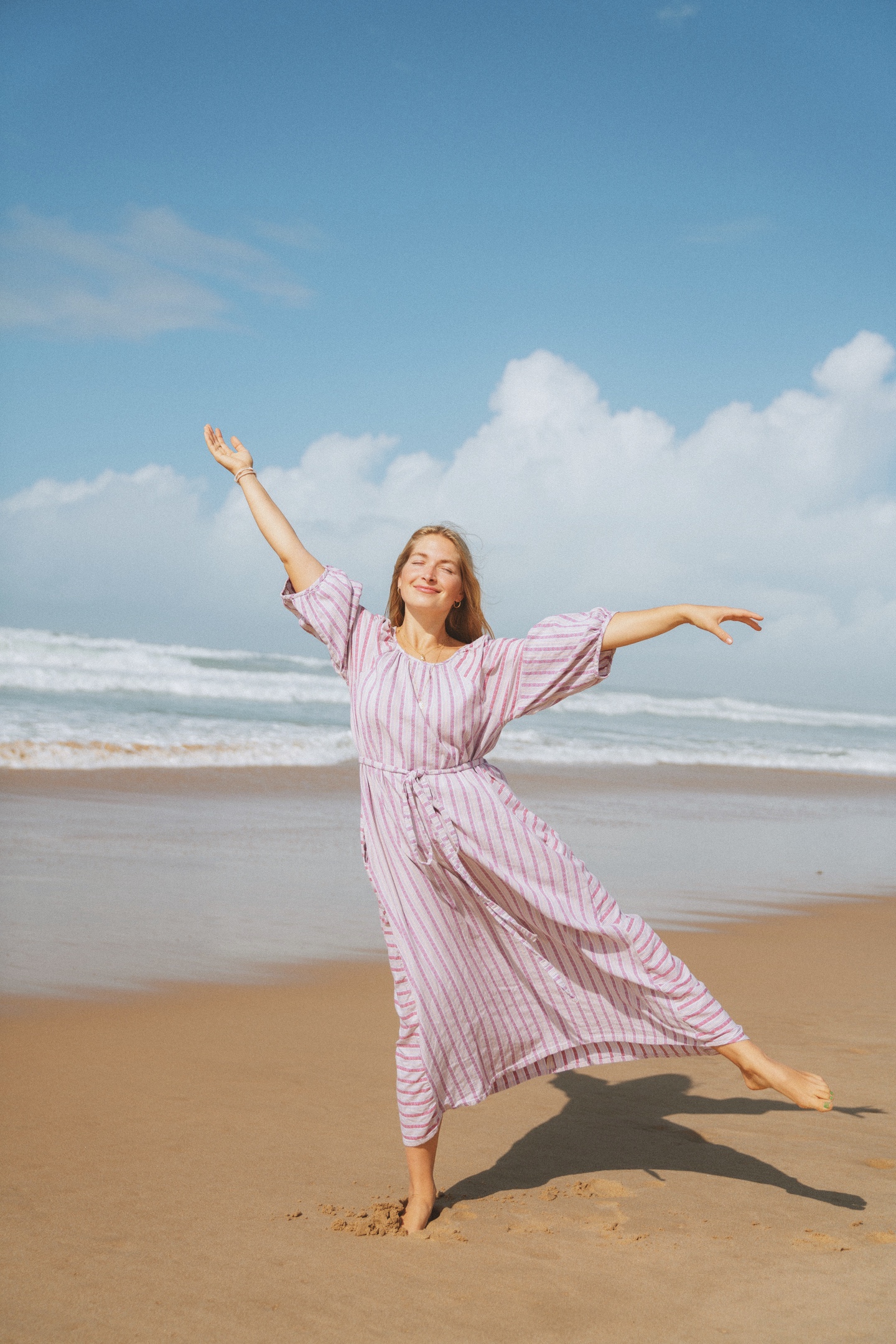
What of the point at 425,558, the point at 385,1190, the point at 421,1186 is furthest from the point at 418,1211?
the point at 425,558

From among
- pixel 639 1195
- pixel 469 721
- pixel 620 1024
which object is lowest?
pixel 639 1195

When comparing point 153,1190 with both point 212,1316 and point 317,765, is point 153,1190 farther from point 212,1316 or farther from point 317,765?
point 317,765

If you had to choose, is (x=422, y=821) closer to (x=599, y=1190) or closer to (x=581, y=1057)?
(x=581, y=1057)

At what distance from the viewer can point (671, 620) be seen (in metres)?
3.28

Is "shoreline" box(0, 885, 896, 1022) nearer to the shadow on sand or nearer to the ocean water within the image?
the shadow on sand

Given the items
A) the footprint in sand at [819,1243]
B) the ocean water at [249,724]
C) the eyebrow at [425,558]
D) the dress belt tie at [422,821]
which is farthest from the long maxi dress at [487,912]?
the ocean water at [249,724]

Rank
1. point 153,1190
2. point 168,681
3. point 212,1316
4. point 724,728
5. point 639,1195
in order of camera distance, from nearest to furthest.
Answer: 1. point 212,1316
2. point 153,1190
3. point 639,1195
4. point 168,681
5. point 724,728

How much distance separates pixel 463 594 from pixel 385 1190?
1.98 metres

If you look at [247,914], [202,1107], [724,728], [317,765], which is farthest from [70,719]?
[724,728]

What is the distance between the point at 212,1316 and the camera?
2557mm

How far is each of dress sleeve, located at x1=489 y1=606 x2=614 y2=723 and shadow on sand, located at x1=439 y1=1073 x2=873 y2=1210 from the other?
1594mm

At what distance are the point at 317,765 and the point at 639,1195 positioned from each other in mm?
11951

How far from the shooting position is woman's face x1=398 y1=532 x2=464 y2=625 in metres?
3.53

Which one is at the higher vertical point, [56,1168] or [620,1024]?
[620,1024]
